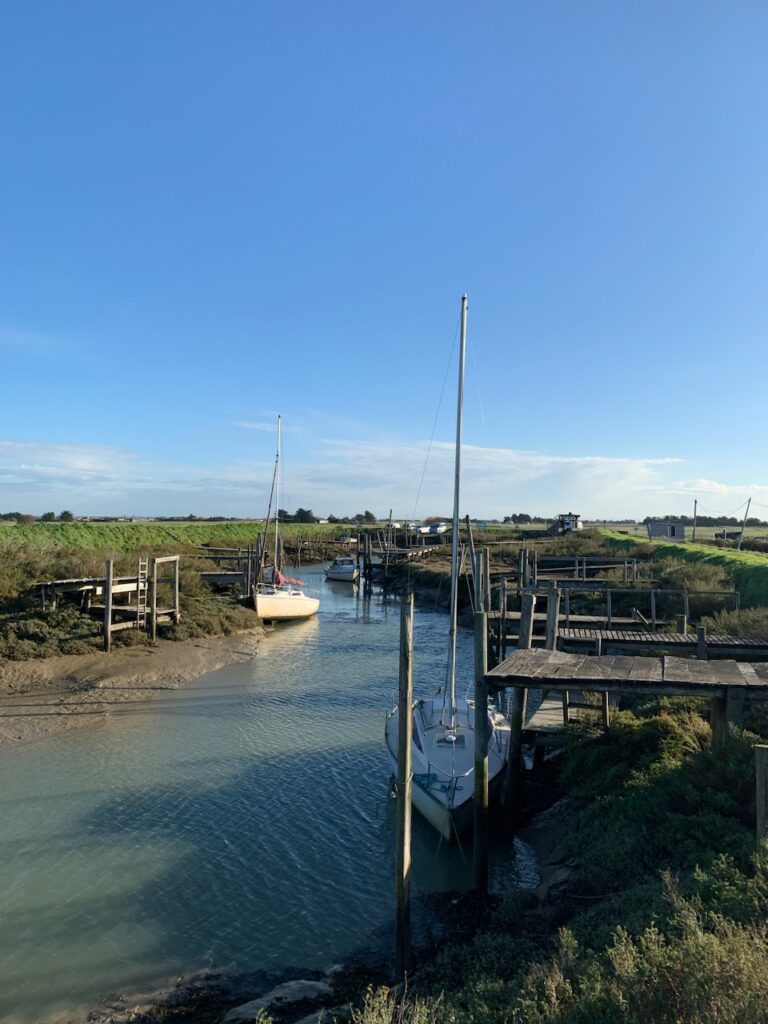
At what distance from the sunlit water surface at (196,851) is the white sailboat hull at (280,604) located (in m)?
14.1

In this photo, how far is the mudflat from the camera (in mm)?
18094

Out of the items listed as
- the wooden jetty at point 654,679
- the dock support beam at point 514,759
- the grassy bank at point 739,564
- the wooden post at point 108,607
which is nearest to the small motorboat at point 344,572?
the grassy bank at point 739,564

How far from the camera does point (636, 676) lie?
1084 centimetres

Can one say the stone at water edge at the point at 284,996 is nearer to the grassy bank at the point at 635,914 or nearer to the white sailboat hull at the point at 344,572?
the grassy bank at the point at 635,914

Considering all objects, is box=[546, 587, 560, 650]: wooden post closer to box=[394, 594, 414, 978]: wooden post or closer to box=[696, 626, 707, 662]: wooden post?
box=[696, 626, 707, 662]: wooden post

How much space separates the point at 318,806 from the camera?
13.1 metres

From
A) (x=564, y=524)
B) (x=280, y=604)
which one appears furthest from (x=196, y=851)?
(x=564, y=524)

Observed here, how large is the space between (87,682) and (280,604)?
14372mm

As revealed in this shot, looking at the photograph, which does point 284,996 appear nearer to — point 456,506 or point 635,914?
point 635,914

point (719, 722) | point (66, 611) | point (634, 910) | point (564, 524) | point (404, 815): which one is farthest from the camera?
point (564, 524)

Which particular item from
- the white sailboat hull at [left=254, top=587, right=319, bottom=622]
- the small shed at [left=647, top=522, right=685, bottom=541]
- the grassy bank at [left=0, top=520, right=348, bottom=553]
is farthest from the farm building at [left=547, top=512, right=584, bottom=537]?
the white sailboat hull at [left=254, top=587, right=319, bottom=622]

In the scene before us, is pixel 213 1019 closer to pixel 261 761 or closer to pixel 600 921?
pixel 600 921

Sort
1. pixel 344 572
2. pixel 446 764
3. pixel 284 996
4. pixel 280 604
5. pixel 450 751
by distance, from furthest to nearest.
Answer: pixel 344 572 → pixel 280 604 → pixel 450 751 → pixel 446 764 → pixel 284 996

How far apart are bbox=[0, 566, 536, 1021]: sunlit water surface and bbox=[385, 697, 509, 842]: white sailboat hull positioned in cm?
53
